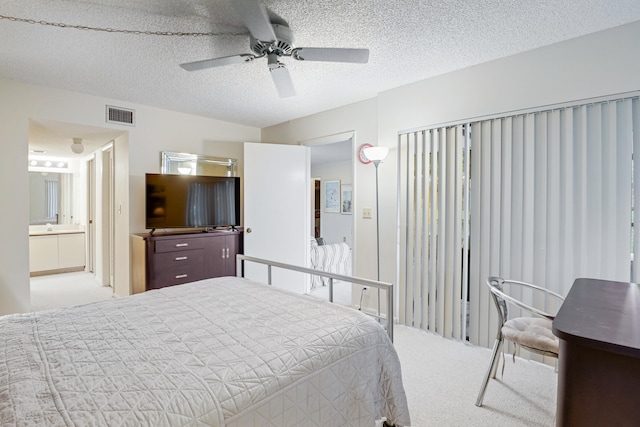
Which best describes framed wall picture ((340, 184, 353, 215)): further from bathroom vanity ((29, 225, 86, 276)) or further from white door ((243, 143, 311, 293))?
bathroom vanity ((29, 225, 86, 276))

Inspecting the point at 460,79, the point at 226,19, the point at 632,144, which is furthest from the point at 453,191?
the point at 226,19

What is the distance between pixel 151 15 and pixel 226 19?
0.47 metres

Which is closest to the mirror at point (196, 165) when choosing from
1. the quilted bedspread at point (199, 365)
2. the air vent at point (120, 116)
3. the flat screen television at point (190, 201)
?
the flat screen television at point (190, 201)

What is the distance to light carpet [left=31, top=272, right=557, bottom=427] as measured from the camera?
182 centimetres

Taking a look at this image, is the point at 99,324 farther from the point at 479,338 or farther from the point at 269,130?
the point at 269,130

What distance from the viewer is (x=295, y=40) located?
2.31m

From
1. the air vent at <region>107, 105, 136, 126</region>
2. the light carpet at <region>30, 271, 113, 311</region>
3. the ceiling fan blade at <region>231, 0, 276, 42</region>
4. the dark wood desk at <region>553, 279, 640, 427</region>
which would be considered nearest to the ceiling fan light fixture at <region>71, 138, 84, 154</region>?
the air vent at <region>107, 105, 136, 126</region>

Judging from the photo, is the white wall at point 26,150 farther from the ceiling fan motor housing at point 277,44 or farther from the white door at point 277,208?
the ceiling fan motor housing at point 277,44

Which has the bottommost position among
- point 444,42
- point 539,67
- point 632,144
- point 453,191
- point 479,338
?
point 479,338

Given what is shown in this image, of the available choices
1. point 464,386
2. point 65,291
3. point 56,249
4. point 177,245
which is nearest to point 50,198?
point 56,249

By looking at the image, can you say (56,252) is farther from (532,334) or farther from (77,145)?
(532,334)

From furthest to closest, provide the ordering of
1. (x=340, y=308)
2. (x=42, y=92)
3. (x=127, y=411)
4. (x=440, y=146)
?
(x=42, y=92), (x=440, y=146), (x=340, y=308), (x=127, y=411)

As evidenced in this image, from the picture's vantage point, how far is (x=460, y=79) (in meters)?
2.82

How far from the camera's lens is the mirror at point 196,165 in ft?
13.3
